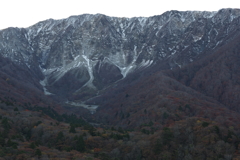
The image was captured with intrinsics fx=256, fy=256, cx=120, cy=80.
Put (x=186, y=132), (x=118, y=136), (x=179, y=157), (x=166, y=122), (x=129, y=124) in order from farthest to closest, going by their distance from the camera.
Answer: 1. (x=129, y=124)
2. (x=166, y=122)
3. (x=118, y=136)
4. (x=186, y=132)
5. (x=179, y=157)

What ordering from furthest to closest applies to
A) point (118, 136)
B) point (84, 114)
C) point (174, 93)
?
point (84, 114), point (174, 93), point (118, 136)

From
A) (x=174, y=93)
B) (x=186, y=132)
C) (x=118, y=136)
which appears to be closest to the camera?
(x=186, y=132)

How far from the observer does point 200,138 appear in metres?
58.7

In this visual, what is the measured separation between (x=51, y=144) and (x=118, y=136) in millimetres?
17608

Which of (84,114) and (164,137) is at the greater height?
(164,137)

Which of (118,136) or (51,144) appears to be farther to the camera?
(118,136)

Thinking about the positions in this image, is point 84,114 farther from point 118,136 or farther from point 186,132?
point 186,132

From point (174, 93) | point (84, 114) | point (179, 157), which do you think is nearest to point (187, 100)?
point (174, 93)

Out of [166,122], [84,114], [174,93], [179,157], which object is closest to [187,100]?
[174,93]

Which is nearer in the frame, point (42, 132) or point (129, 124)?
point (42, 132)

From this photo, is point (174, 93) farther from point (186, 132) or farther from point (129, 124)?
point (186, 132)

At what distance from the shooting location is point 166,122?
10925 centimetres

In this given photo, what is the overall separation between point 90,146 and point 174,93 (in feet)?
292

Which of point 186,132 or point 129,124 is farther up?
point 186,132
